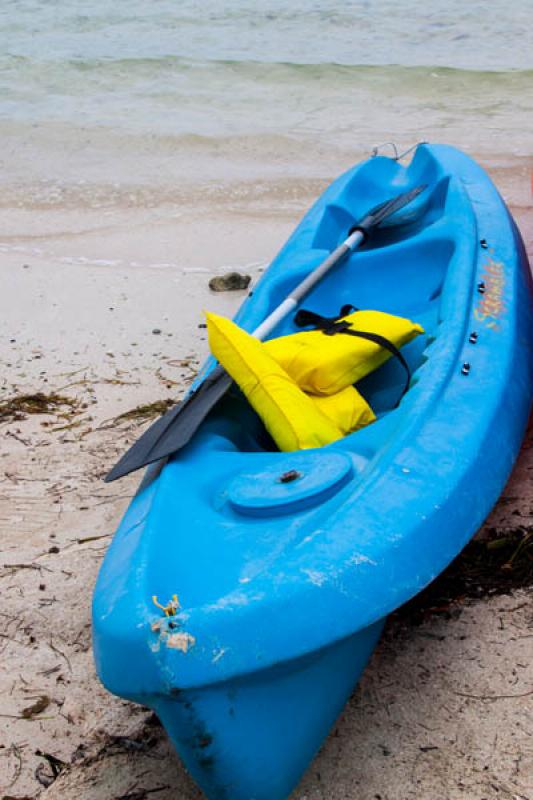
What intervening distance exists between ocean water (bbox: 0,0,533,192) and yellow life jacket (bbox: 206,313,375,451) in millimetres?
5061

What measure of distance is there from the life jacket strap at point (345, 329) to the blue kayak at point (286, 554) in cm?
12

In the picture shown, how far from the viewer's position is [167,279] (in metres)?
5.27

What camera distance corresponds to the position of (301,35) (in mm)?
12398

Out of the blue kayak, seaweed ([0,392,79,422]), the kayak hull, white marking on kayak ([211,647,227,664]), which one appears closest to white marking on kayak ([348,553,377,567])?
the blue kayak

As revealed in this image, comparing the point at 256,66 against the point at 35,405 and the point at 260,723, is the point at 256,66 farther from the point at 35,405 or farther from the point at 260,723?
the point at 260,723

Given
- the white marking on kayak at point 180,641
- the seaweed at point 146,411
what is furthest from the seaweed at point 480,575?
the seaweed at point 146,411

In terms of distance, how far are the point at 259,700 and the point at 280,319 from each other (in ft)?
5.46

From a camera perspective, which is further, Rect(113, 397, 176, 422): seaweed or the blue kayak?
Rect(113, 397, 176, 422): seaweed

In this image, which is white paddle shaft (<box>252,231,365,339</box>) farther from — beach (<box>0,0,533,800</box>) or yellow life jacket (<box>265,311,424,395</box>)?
beach (<box>0,0,533,800</box>)

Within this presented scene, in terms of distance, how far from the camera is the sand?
2092 millimetres

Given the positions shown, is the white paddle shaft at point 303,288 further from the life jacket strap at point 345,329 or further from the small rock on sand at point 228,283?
the small rock on sand at point 228,283

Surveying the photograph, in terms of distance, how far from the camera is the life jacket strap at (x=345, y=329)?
288 cm

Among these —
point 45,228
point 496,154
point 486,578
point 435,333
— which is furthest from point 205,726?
point 496,154

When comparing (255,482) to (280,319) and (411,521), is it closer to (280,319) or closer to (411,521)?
(411,521)
